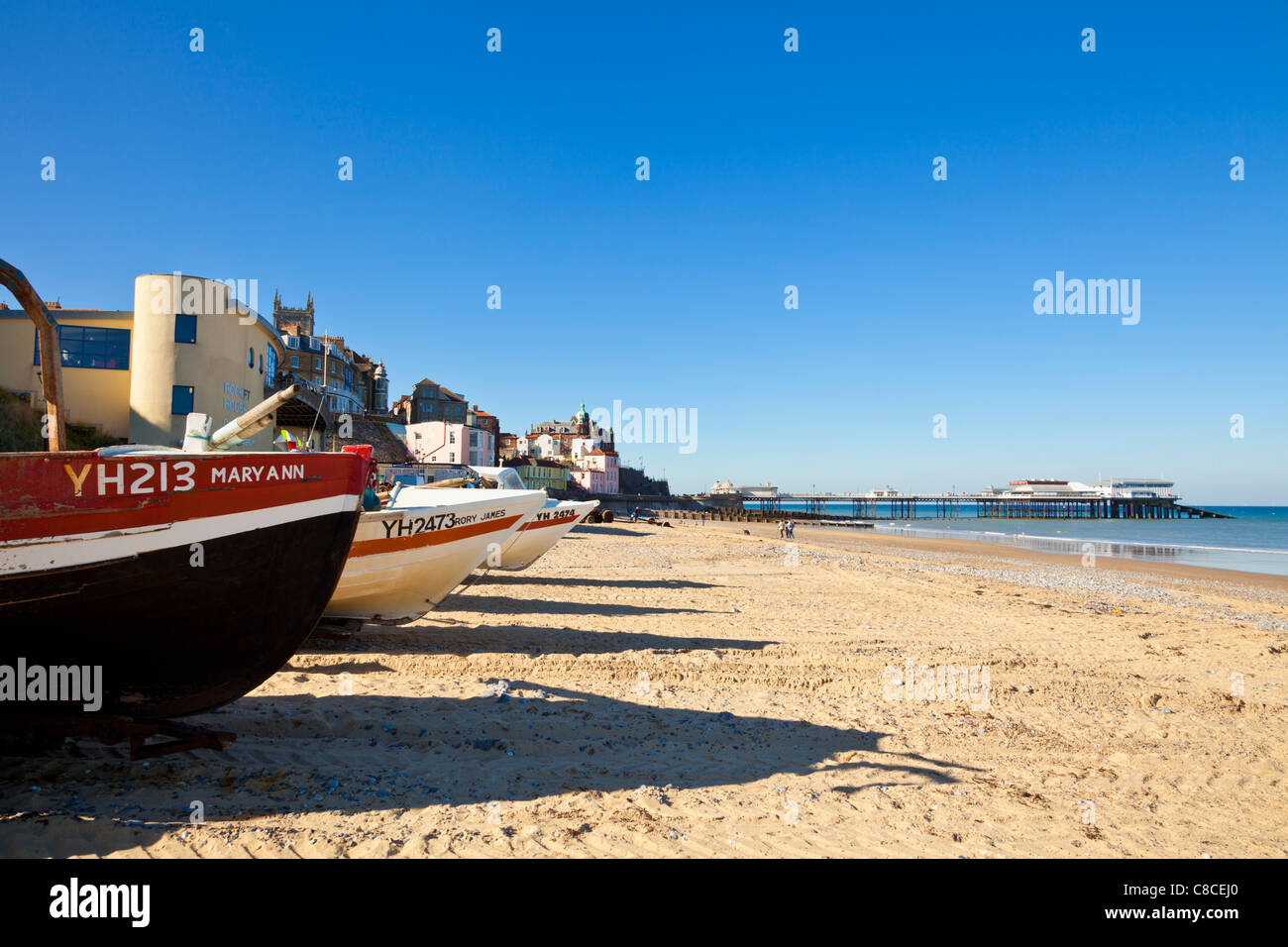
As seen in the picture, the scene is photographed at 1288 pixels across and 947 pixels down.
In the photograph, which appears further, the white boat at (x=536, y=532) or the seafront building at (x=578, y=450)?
the seafront building at (x=578, y=450)

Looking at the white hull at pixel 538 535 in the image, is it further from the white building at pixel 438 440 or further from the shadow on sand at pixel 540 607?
the white building at pixel 438 440

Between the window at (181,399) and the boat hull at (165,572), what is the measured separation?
17390mm

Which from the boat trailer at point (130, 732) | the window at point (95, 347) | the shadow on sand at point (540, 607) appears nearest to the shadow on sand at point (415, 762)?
the boat trailer at point (130, 732)

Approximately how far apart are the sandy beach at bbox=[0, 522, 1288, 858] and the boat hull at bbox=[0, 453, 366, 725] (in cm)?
62

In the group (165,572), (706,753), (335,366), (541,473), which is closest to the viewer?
(165,572)

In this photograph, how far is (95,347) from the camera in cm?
1955

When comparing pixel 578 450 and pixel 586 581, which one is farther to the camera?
pixel 578 450

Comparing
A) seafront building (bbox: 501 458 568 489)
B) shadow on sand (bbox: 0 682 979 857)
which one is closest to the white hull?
shadow on sand (bbox: 0 682 979 857)

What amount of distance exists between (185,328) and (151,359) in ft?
4.34

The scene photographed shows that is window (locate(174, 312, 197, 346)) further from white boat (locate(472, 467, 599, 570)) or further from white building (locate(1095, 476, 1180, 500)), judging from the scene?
white building (locate(1095, 476, 1180, 500))

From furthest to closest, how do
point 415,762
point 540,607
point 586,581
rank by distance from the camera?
point 586,581, point 540,607, point 415,762

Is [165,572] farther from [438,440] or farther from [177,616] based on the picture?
[438,440]

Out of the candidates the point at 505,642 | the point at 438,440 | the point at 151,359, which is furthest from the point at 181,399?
the point at 438,440

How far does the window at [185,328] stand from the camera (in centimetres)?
1869
